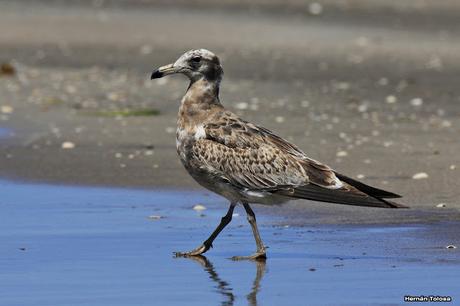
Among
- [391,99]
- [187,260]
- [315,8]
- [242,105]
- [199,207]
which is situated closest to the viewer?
[187,260]

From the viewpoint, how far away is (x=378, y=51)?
22828 mm

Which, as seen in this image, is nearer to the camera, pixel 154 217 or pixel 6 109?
pixel 154 217

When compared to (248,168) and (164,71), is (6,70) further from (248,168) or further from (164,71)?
(248,168)

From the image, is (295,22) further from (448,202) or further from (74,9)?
(448,202)

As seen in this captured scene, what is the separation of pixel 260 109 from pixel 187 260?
26.1 ft

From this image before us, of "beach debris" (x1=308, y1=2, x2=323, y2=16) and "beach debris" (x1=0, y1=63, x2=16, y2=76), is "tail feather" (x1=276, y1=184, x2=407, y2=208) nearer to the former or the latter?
"beach debris" (x1=0, y1=63, x2=16, y2=76)

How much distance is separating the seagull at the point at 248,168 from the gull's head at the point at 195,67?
323mm

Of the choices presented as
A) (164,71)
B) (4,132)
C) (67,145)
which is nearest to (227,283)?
(164,71)

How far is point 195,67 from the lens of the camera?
34.1ft

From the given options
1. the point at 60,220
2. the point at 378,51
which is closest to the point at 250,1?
the point at 378,51

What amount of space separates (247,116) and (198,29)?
28.6 feet

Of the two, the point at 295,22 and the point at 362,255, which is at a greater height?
the point at 295,22

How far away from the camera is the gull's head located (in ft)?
34.1

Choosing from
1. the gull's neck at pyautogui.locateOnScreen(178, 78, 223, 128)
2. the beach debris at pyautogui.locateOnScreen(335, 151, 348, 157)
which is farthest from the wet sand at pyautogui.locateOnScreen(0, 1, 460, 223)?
the gull's neck at pyautogui.locateOnScreen(178, 78, 223, 128)
